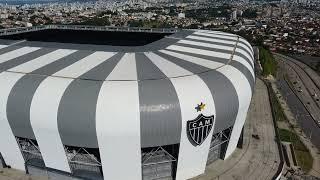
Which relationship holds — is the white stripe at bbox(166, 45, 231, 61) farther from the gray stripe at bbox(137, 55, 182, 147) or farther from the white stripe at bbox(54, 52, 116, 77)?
the gray stripe at bbox(137, 55, 182, 147)

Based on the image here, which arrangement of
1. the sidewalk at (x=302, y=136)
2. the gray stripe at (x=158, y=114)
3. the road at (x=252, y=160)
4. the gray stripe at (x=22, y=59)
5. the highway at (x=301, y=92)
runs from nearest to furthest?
the gray stripe at (x=158, y=114), the gray stripe at (x=22, y=59), the road at (x=252, y=160), the sidewalk at (x=302, y=136), the highway at (x=301, y=92)

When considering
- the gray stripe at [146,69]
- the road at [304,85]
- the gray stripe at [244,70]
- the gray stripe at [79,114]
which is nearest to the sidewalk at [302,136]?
the road at [304,85]

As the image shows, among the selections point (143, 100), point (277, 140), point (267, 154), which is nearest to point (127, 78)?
point (143, 100)

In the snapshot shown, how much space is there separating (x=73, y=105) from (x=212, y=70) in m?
13.1

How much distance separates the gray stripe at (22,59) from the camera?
3146cm

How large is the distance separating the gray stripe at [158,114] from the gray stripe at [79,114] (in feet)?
12.2

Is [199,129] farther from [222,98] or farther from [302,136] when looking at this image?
[302,136]

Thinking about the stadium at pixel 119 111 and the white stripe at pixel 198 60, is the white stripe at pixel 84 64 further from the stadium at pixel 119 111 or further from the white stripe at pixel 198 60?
the white stripe at pixel 198 60

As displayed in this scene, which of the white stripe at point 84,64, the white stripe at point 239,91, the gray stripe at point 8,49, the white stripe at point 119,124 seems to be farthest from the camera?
the gray stripe at point 8,49

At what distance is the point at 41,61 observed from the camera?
1284 inches

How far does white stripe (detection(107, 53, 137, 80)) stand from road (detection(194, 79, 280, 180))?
11544mm

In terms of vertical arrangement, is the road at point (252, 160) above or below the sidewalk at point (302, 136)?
above

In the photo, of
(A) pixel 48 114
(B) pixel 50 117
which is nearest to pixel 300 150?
(B) pixel 50 117

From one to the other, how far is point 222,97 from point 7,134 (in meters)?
18.9
